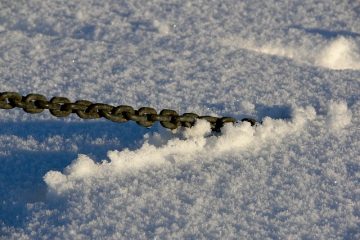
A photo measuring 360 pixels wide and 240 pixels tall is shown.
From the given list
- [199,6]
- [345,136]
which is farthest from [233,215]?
[199,6]

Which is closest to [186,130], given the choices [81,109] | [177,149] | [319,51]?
[177,149]

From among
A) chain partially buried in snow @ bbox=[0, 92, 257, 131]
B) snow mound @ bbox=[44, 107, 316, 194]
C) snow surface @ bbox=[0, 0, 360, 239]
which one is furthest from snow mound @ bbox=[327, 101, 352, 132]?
chain partially buried in snow @ bbox=[0, 92, 257, 131]

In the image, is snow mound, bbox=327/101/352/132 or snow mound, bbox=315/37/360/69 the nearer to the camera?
snow mound, bbox=327/101/352/132

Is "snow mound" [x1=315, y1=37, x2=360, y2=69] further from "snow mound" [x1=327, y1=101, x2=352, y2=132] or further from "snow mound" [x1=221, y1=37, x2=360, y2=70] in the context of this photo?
"snow mound" [x1=327, y1=101, x2=352, y2=132]

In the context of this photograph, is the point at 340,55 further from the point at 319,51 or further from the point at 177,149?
the point at 177,149

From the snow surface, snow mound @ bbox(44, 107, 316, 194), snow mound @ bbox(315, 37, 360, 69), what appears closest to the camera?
the snow surface

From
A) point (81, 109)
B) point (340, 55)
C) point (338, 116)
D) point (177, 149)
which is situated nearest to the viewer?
point (81, 109)

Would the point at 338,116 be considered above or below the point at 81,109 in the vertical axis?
above

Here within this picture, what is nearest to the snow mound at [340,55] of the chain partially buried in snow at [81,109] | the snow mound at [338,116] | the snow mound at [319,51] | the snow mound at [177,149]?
the snow mound at [319,51]
